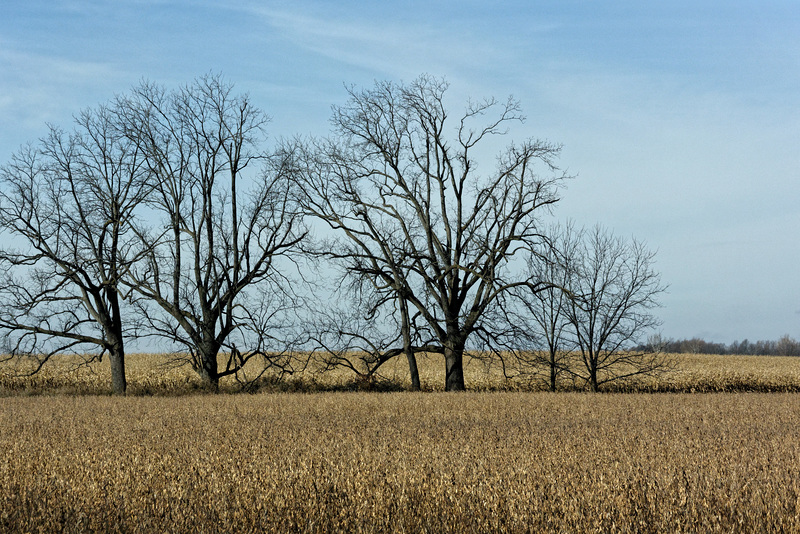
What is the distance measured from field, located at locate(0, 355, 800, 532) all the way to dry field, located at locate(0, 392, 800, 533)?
3cm

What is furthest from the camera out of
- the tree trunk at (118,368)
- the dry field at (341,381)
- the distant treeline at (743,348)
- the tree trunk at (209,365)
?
the distant treeline at (743,348)

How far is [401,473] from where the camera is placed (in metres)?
7.21

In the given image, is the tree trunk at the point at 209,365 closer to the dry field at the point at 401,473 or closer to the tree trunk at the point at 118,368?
the tree trunk at the point at 118,368

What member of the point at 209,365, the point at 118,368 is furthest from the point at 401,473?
the point at 118,368

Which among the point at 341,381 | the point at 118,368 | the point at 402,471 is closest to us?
the point at 402,471

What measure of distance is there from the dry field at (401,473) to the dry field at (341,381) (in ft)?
37.1

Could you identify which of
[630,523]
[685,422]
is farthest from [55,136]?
[630,523]

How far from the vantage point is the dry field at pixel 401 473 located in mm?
5520

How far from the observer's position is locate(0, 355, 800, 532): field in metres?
5.54

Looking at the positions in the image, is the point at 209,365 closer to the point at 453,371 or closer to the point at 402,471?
the point at 453,371

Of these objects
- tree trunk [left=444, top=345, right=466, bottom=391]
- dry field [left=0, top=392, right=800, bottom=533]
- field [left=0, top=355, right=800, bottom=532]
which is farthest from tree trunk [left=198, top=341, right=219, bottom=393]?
dry field [left=0, top=392, right=800, bottom=533]

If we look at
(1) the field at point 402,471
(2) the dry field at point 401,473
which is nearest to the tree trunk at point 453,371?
(1) the field at point 402,471

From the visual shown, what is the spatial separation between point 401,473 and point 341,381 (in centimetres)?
2011

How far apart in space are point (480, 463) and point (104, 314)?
62.8ft
